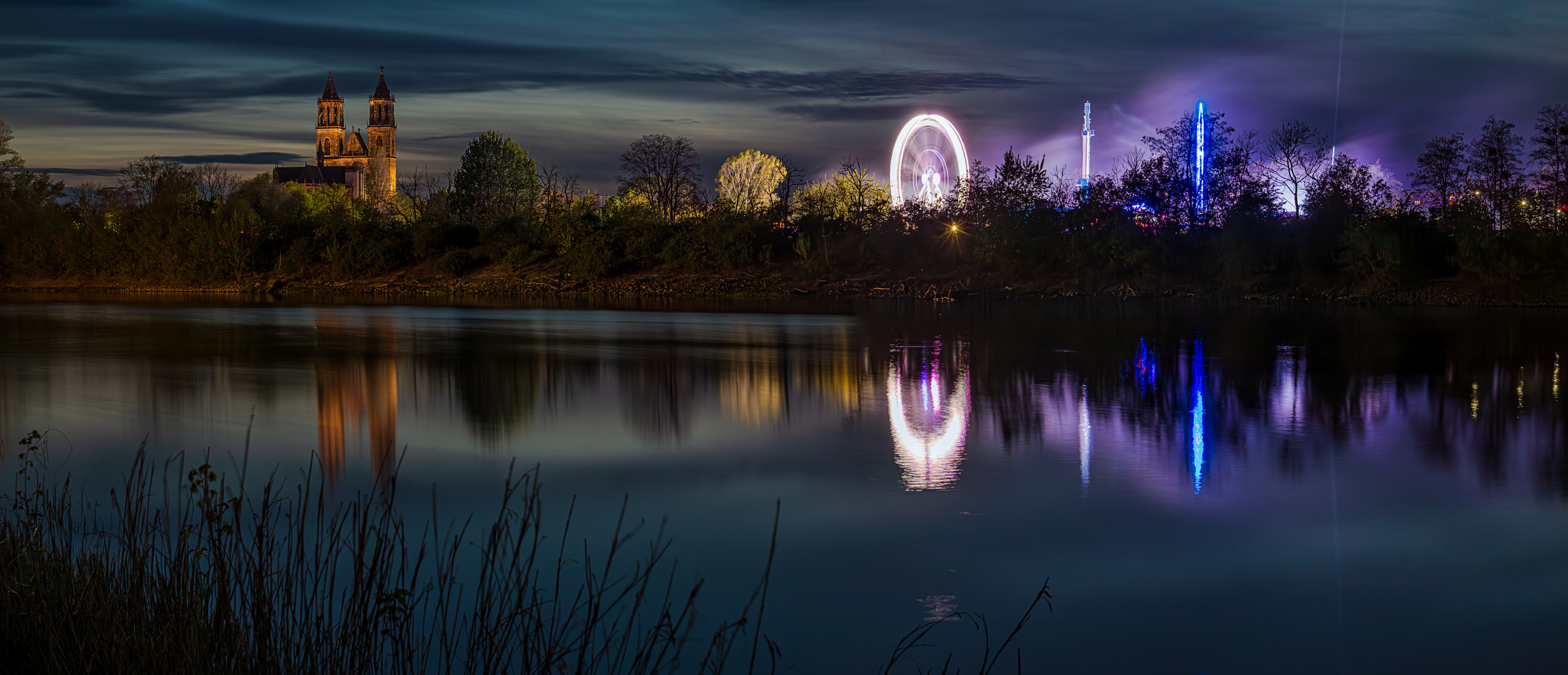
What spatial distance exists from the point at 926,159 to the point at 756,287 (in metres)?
21.0

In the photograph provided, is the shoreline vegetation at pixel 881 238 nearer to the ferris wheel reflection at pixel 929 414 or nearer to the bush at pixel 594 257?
the bush at pixel 594 257

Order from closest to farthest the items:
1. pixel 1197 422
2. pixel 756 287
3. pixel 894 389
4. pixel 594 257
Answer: pixel 1197 422 < pixel 894 389 < pixel 756 287 < pixel 594 257

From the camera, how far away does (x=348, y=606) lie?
23.2ft

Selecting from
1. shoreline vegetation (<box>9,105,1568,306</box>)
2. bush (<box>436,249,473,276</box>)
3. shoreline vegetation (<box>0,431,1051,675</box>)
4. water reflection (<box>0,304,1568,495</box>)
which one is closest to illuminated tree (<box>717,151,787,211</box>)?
shoreline vegetation (<box>9,105,1568,306</box>)

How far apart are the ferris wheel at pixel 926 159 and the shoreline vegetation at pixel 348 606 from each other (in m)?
68.1

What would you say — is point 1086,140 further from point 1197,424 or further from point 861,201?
point 1197,424

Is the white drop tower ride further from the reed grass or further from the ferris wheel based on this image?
the reed grass

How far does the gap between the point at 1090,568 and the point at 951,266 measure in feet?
181

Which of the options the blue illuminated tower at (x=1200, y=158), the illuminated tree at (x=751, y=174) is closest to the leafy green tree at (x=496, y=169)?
the illuminated tree at (x=751, y=174)

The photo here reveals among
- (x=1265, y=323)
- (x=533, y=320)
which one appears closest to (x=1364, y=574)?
(x=1265, y=323)

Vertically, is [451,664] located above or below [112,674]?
below

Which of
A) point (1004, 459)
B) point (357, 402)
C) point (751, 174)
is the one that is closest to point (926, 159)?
point (751, 174)

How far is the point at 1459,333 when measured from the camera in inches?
1230

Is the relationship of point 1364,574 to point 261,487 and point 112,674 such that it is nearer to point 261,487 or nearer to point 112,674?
point 112,674
